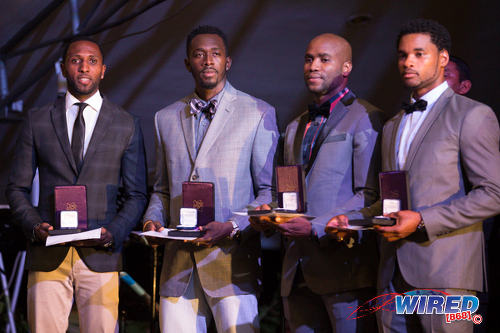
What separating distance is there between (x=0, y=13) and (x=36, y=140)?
280 centimetres

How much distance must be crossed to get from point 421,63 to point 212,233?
4.06 feet

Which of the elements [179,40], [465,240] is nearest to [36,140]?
[465,240]

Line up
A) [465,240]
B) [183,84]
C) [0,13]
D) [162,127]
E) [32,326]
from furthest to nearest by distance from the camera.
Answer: [183,84] < [0,13] < [162,127] < [32,326] < [465,240]

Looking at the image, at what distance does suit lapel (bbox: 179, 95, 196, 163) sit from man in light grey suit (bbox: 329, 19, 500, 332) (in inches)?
35.6

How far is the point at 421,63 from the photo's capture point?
2.26 m

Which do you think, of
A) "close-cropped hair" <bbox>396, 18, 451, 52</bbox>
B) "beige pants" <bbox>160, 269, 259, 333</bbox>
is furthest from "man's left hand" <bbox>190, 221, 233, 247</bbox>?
"close-cropped hair" <bbox>396, 18, 451, 52</bbox>

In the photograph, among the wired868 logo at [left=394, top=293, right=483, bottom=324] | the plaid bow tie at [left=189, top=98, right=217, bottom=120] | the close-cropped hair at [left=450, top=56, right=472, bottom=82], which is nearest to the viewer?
the wired868 logo at [left=394, top=293, right=483, bottom=324]

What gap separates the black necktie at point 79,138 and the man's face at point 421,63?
1739 mm

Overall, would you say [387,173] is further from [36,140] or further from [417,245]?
[36,140]

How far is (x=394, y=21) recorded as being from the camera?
500 cm

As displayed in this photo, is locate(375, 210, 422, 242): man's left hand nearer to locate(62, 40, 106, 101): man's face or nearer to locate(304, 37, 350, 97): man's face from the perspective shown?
locate(304, 37, 350, 97): man's face

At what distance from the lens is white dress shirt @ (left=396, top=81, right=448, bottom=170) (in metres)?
2.26

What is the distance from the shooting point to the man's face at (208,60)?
279 cm

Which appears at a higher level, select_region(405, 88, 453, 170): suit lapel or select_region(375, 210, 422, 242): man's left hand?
select_region(405, 88, 453, 170): suit lapel
